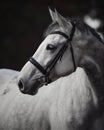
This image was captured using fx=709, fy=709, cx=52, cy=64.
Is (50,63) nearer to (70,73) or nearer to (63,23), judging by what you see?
(70,73)

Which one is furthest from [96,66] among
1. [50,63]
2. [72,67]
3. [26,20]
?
[26,20]

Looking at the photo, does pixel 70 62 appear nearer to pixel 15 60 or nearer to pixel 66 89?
pixel 66 89

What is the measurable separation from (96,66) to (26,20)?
20.4 m

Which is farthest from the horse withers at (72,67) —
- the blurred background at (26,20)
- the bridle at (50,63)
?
the blurred background at (26,20)

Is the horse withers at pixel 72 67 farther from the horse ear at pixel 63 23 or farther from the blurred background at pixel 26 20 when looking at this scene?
the blurred background at pixel 26 20

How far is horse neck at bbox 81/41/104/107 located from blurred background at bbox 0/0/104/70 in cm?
1877

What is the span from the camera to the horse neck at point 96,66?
8758mm

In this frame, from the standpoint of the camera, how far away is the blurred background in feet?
92.2

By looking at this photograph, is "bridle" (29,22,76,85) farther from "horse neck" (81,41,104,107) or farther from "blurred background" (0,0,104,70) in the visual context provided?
"blurred background" (0,0,104,70)

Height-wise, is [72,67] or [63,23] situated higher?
[63,23]

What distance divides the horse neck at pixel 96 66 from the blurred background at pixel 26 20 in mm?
18774

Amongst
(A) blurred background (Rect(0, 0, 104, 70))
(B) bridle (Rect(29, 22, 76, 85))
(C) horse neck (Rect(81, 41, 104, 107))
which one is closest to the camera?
(B) bridle (Rect(29, 22, 76, 85))

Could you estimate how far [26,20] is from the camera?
95.2 feet

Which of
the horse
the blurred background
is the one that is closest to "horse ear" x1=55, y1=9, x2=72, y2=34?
the horse
